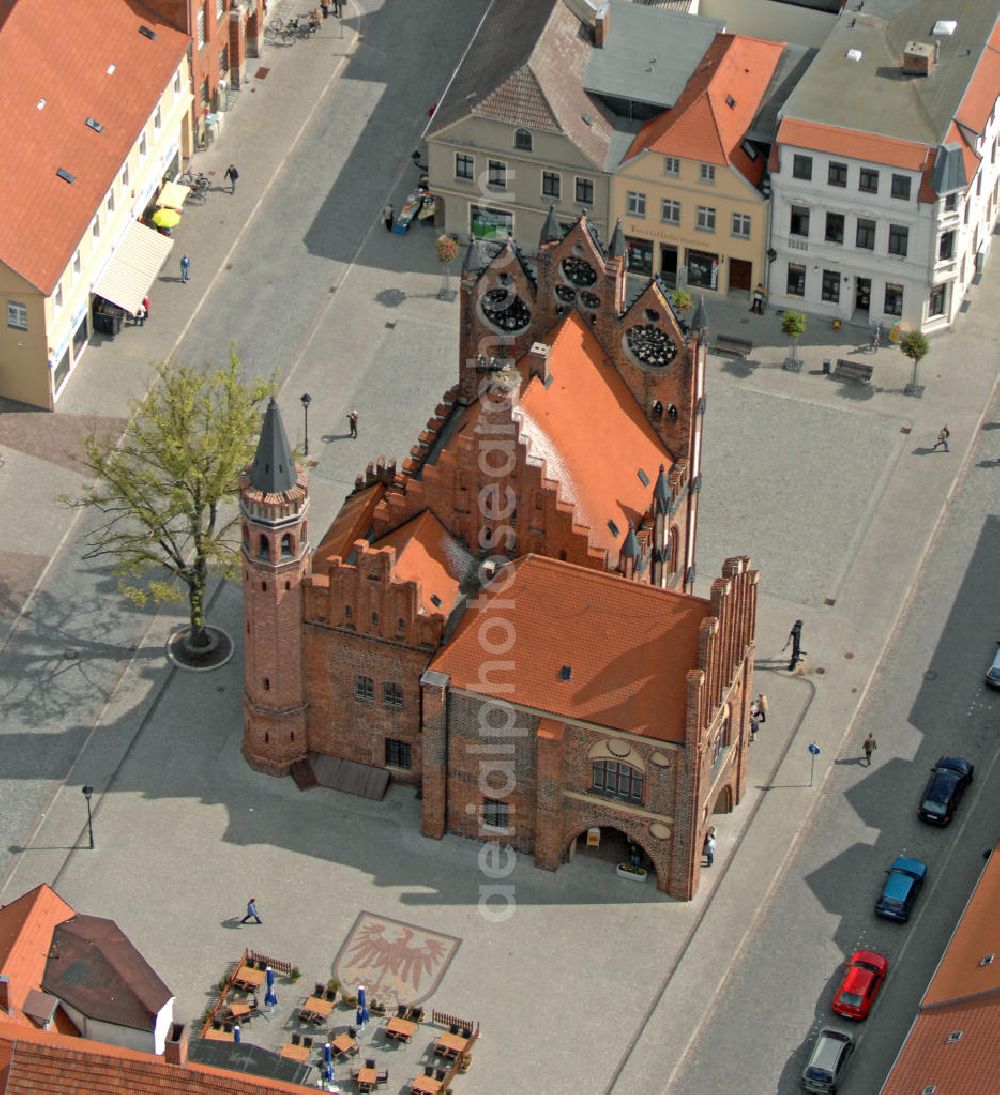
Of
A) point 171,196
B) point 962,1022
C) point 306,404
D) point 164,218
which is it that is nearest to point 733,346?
point 306,404

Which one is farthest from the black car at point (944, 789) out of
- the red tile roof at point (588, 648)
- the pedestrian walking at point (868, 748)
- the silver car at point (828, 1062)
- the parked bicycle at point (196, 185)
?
the parked bicycle at point (196, 185)

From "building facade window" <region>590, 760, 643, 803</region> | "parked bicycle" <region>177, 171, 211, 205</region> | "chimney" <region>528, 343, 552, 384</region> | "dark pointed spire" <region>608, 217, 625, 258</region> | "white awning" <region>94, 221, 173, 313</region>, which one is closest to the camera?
"building facade window" <region>590, 760, 643, 803</region>

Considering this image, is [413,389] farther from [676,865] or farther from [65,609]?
[676,865]

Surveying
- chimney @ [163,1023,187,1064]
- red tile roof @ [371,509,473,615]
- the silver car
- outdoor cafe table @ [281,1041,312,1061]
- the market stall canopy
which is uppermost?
red tile roof @ [371,509,473,615]

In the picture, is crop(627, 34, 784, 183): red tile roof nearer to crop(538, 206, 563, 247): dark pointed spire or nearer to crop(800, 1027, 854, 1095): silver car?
crop(538, 206, 563, 247): dark pointed spire

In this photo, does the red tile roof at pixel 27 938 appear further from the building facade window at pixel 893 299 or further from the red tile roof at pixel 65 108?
the building facade window at pixel 893 299

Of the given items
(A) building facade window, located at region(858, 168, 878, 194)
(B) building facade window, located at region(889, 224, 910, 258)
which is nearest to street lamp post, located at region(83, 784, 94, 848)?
(A) building facade window, located at region(858, 168, 878, 194)
